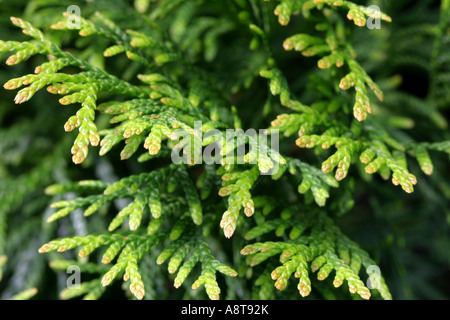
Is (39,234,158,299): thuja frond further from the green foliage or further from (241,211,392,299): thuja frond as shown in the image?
(241,211,392,299): thuja frond

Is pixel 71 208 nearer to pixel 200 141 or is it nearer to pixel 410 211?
pixel 200 141

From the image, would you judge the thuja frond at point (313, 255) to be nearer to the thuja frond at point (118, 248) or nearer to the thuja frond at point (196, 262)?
the thuja frond at point (196, 262)

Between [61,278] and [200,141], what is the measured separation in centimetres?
122

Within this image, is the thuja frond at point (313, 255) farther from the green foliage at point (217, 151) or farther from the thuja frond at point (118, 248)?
the thuja frond at point (118, 248)

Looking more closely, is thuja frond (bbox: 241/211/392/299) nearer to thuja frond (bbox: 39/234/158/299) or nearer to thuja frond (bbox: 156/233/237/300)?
thuja frond (bbox: 156/233/237/300)

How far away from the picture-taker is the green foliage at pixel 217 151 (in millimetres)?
1260

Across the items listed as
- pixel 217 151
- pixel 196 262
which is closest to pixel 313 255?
pixel 196 262

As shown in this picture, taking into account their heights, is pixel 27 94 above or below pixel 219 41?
above

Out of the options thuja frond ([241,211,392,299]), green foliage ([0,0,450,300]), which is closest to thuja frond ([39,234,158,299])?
green foliage ([0,0,450,300])

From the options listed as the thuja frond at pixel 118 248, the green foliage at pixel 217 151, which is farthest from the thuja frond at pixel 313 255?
the thuja frond at pixel 118 248

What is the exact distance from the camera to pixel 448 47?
2.39m

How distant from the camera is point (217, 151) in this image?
60.4 inches

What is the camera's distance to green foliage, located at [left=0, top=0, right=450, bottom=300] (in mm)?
1260

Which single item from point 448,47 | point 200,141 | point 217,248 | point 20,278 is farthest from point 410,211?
point 20,278
